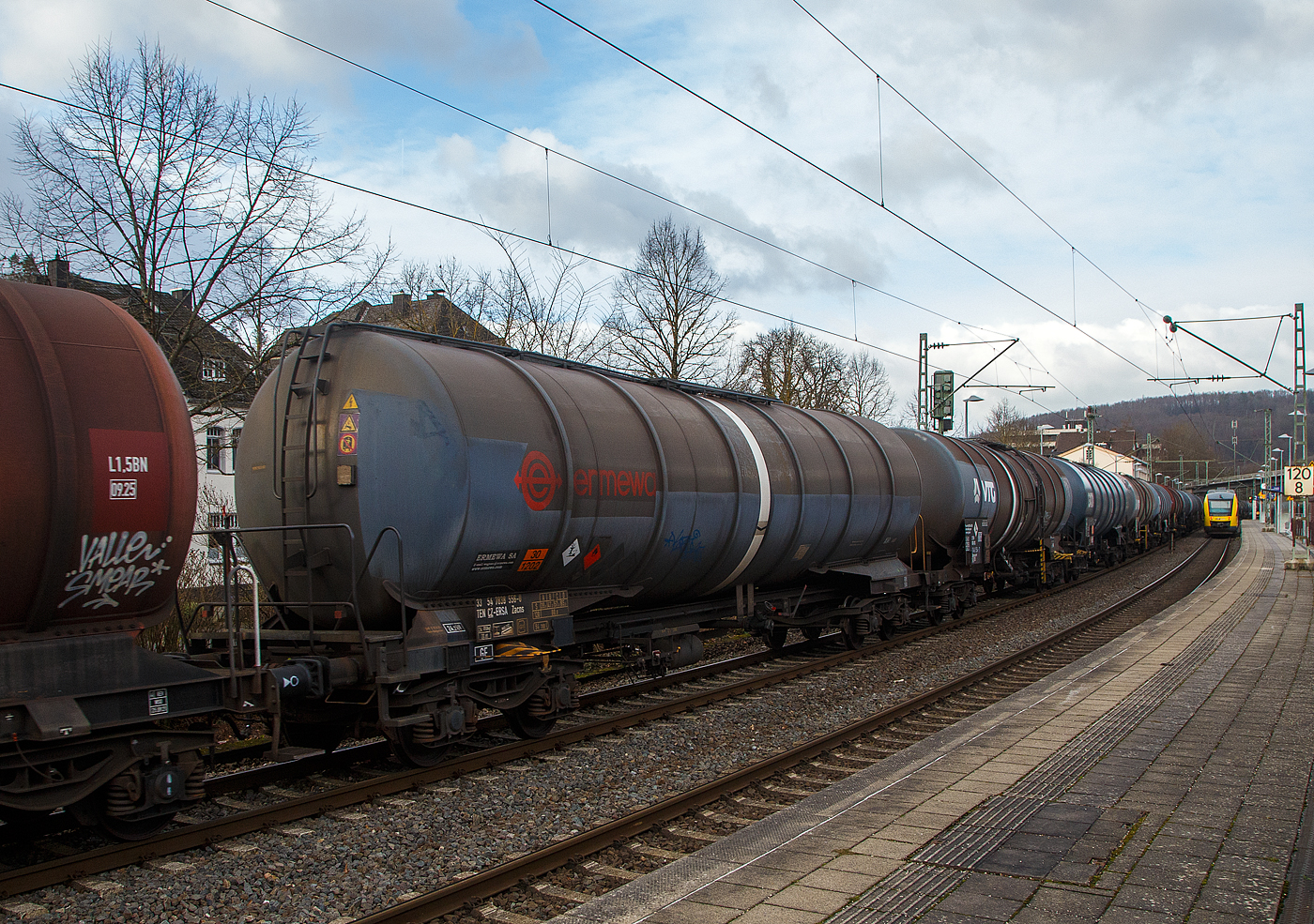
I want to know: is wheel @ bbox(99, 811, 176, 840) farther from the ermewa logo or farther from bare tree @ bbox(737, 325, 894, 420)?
bare tree @ bbox(737, 325, 894, 420)

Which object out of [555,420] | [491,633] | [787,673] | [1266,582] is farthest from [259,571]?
[1266,582]

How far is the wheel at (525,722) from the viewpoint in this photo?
28.4 ft

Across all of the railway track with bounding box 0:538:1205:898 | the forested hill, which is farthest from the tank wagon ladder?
the forested hill

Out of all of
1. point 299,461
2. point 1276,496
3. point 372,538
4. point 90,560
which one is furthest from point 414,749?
point 1276,496

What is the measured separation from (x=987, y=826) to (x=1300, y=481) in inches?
924

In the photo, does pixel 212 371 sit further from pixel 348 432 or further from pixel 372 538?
pixel 372 538

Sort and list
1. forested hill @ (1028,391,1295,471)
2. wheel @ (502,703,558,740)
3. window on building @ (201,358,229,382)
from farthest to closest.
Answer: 1. forested hill @ (1028,391,1295,471)
2. window on building @ (201,358,229,382)
3. wheel @ (502,703,558,740)

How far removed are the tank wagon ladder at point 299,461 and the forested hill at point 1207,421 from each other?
8301 centimetres

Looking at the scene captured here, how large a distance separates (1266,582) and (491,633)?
1006 inches

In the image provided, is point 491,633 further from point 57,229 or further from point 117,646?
point 57,229

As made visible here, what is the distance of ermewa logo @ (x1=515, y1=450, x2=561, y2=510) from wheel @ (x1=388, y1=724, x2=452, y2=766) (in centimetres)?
216

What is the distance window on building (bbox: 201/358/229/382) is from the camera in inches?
677

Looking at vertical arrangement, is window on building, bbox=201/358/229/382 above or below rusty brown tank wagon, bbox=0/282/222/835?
above

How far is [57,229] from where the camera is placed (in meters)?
15.9
